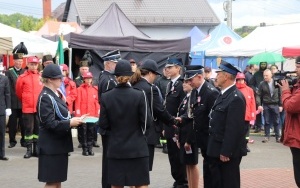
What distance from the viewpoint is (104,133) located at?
7828 mm

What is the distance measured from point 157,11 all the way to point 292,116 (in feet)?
171

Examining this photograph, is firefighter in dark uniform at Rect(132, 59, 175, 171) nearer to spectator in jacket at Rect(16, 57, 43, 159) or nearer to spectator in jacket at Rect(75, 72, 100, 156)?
spectator in jacket at Rect(16, 57, 43, 159)

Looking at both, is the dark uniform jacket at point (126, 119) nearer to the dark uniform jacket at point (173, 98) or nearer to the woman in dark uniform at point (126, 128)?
the woman in dark uniform at point (126, 128)

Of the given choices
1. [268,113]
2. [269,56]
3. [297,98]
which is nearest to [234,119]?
[297,98]

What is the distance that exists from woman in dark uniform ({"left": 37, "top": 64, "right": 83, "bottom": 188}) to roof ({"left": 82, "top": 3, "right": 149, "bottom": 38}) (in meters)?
11.9

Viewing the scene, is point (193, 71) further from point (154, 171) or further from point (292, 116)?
point (154, 171)

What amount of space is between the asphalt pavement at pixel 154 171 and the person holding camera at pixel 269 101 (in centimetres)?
170

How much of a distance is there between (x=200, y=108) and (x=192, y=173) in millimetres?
1097

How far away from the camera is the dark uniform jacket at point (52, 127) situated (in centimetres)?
700

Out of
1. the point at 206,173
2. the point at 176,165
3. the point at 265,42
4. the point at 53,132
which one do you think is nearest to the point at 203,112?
the point at 206,173

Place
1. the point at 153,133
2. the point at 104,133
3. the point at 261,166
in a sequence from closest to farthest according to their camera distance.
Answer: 1. the point at 104,133
2. the point at 153,133
3. the point at 261,166

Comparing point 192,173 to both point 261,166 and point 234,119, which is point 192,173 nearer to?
point 234,119

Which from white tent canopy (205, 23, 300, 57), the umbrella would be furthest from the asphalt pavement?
white tent canopy (205, 23, 300, 57)

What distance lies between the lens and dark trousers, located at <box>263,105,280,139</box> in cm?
1597
